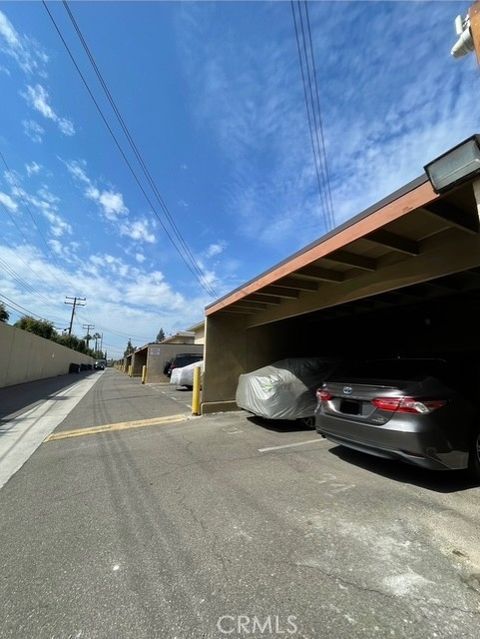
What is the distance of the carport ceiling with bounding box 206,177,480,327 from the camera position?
3775 millimetres

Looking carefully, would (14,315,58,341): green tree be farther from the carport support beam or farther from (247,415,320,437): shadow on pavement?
(247,415,320,437): shadow on pavement

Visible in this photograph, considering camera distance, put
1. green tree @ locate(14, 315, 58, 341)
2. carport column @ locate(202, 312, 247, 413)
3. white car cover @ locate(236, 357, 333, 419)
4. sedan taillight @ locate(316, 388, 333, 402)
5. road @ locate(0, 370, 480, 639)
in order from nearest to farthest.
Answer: road @ locate(0, 370, 480, 639), sedan taillight @ locate(316, 388, 333, 402), white car cover @ locate(236, 357, 333, 419), carport column @ locate(202, 312, 247, 413), green tree @ locate(14, 315, 58, 341)

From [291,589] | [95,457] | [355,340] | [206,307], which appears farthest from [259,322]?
[291,589]

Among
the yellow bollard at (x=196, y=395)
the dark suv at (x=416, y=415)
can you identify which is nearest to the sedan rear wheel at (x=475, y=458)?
the dark suv at (x=416, y=415)

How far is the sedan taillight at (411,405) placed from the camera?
146 inches

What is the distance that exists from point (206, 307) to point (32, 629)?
27.7 feet

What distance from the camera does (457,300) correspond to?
851 cm

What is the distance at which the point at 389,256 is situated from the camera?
18.7ft

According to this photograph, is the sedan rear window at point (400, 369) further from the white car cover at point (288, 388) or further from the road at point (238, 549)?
the white car cover at point (288, 388)

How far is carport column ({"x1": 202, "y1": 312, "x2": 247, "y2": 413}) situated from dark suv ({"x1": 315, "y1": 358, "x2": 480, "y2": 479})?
5547mm

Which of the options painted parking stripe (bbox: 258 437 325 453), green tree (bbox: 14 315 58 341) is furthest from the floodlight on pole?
green tree (bbox: 14 315 58 341)

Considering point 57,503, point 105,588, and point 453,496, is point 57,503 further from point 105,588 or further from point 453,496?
point 453,496

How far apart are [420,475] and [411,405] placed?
1210 millimetres

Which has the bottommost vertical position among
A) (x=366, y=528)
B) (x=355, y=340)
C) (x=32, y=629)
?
(x=32, y=629)
